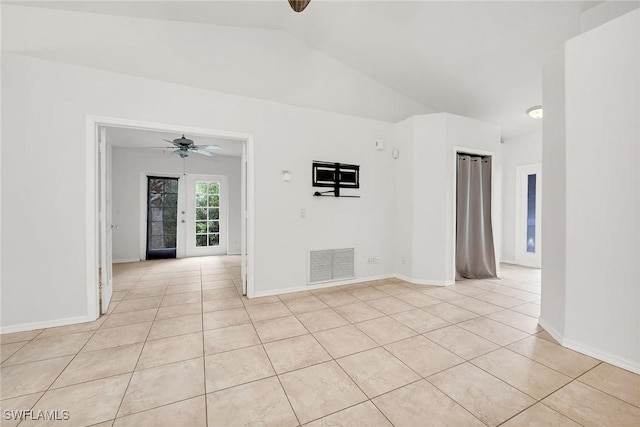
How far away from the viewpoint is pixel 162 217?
6.38 m

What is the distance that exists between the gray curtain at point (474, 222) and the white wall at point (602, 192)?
189 centimetres

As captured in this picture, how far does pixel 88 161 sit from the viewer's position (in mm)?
2676

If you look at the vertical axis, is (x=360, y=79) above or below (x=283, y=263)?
above

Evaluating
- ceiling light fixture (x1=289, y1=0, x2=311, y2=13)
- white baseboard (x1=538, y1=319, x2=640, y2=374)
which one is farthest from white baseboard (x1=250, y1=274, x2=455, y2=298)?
ceiling light fixture (x1=289, y1=0, x2=311, y2=13)

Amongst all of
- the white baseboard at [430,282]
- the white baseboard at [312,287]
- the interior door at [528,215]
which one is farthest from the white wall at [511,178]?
the white baseboard at [312,287]

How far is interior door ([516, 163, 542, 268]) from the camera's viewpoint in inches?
207

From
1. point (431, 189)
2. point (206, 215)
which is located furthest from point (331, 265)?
point (206, 215)

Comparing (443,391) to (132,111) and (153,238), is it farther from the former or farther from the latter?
(153,238)

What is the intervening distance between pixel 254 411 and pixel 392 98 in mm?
4293

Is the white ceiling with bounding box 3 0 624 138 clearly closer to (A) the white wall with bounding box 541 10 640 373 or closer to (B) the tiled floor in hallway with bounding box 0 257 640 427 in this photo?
(A) the white wall with bounding box 541 10 640 373

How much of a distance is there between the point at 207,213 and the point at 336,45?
5.07m

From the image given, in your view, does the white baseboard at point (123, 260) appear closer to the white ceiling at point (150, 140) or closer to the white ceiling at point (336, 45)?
the white ceiling at point (150, 140)

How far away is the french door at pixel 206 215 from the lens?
649 cm

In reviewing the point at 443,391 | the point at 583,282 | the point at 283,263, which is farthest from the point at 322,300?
the point at 583,282
